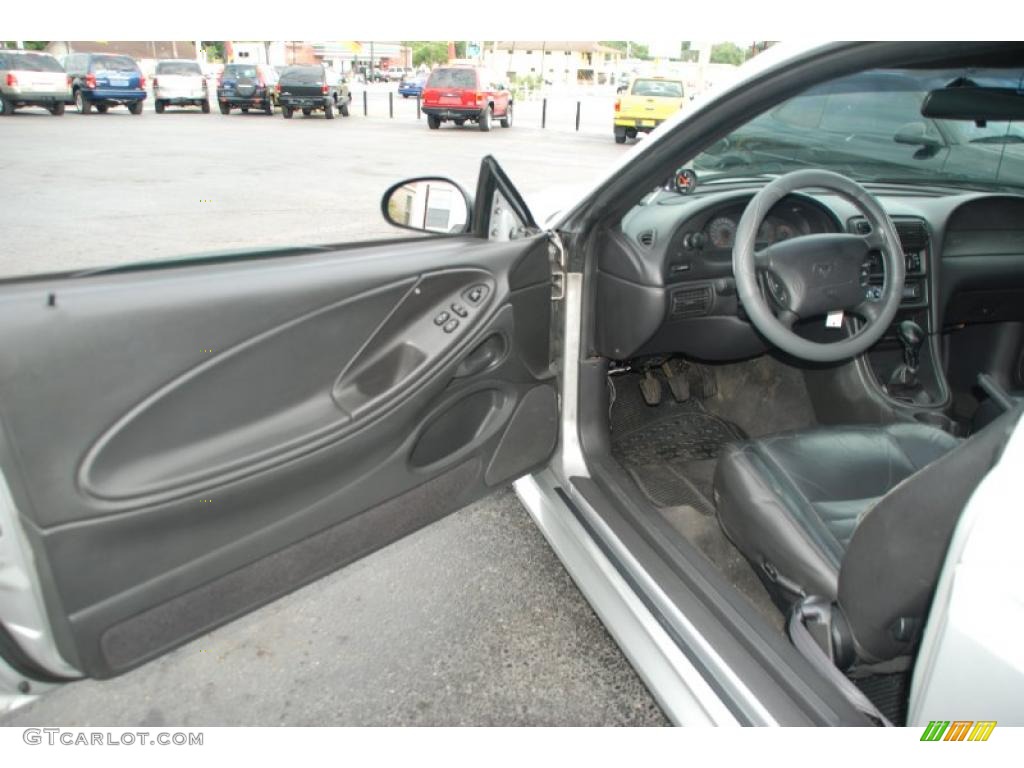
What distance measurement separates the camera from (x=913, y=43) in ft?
4.10

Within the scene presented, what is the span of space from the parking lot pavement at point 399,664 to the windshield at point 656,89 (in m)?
14.7

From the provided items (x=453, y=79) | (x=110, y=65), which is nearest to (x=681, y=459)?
(x=453, y=79)

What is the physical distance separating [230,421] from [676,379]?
2198 millimetres

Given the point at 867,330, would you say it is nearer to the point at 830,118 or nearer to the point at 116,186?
the point at 830,118

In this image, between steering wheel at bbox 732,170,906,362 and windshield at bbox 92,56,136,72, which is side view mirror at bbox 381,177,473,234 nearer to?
steering wheel at bbox 732,170,906,362

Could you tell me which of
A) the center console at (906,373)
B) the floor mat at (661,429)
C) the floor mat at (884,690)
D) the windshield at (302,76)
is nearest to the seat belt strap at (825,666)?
the floor mat at (884,690)

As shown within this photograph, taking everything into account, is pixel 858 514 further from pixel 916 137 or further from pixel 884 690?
pixel 916 137

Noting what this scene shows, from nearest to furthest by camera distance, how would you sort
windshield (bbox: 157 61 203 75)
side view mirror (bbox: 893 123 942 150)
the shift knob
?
side view mirror (bbox: 893 123 942 150), the shift knob, windshield (bbox: 157 61 203 75)

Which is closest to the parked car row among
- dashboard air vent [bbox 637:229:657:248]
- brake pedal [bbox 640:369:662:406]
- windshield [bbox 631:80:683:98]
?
windshield [bbox 631:80:683:98]

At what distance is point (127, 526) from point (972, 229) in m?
3.19

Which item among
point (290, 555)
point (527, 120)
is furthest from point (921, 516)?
point (527, 120)

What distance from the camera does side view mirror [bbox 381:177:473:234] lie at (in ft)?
7.03

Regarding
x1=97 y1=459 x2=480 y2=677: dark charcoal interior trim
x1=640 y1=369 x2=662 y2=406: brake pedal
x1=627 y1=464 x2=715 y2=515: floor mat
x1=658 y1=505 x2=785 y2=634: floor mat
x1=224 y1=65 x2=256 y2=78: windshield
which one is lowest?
x1=658 y1=505 x2=785 y2=634: floor mat

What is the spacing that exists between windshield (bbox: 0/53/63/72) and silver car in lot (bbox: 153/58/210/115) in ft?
12.2
